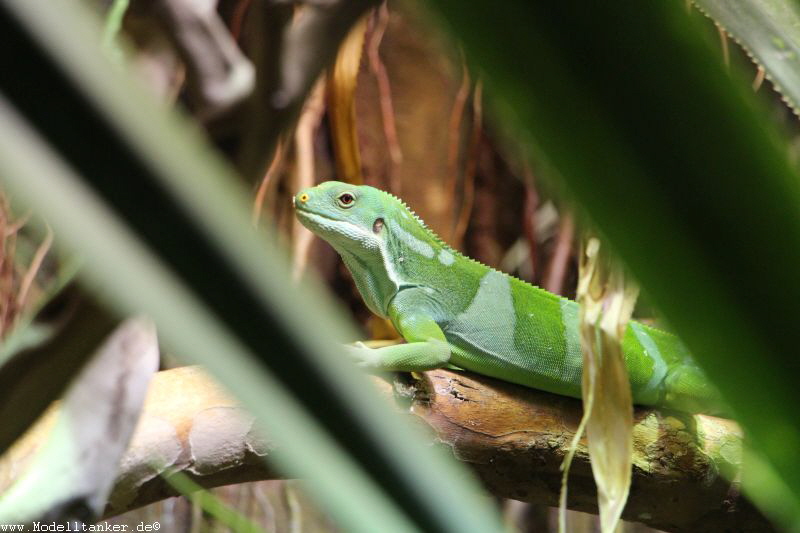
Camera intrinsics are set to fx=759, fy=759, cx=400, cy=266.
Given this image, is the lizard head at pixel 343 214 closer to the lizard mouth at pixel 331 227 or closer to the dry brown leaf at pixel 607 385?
the lizard mouth at pixel 331 227

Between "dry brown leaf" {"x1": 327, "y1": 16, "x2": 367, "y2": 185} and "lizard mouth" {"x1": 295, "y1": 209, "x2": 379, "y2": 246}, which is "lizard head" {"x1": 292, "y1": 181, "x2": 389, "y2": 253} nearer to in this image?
"lizard mouth" {"x1": 295, "y1": 209, "x2": 379, "y2": 246}

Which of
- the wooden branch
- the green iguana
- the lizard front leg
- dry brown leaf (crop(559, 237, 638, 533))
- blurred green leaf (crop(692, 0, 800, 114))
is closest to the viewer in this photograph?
blurred green leaf (crop(692, 0, 800, 114))

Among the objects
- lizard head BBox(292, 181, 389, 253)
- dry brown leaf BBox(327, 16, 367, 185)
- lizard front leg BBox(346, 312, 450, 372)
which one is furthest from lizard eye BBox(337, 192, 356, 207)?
dry brown leaf BBox(327, 16, 367, 185)

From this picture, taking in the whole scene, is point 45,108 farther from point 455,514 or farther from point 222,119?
point 222,119

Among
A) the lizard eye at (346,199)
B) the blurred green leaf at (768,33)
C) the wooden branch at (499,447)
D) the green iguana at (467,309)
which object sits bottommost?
the wooden branch at (499,447)

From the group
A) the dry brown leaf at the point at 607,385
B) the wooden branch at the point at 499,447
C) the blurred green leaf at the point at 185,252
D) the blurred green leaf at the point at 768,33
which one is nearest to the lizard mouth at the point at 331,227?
the wooden branch at the point at 499,447
